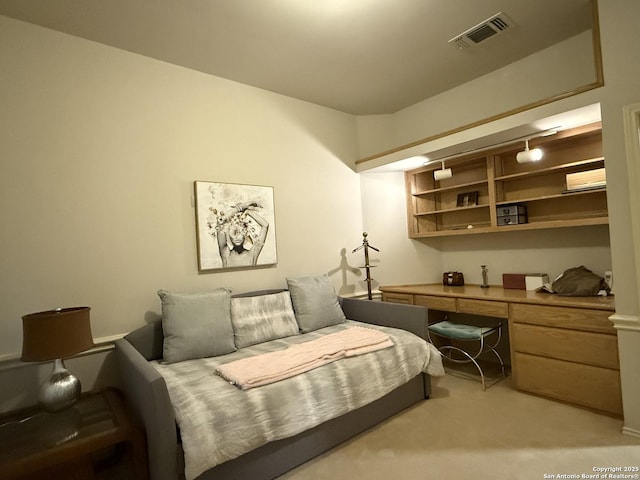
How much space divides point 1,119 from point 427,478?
3165 mm

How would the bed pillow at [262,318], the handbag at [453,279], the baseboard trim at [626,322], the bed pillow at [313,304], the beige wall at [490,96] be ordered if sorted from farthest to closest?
the handbag at [453,279] → the bed pillow at [313,304] → the beige wall at [490,96] → the bed pillow at [262,318] → the baseboard trim at [626,322]

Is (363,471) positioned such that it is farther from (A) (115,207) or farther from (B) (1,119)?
(B) (1,119)

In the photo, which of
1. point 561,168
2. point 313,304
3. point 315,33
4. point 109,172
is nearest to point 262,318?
point 313,304

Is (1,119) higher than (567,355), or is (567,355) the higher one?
(1,119)

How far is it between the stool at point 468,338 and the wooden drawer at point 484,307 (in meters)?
0.14

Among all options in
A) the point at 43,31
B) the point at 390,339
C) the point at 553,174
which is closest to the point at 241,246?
the point at 390,339

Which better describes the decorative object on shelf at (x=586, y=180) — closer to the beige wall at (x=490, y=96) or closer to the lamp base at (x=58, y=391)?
the beige wall at (x=490, y=96)

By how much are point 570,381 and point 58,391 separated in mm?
3211

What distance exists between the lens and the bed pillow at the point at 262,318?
2.54 meters

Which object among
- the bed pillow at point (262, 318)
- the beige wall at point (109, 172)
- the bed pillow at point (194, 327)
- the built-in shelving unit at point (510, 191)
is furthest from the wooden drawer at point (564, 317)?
the bed pillow at point (194, 327)

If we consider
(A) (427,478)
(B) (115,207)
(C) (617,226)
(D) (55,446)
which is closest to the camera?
(D) (55,446)

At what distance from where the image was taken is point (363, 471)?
1850mm

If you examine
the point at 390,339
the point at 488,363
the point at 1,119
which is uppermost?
the point at 1,119

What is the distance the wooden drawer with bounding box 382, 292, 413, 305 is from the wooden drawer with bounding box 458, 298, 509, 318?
0.53 metres
